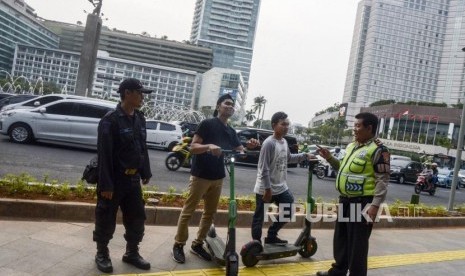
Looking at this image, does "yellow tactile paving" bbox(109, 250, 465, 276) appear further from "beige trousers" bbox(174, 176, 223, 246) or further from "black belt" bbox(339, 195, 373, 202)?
"black belt" bbox(339, 195, 373, 202)

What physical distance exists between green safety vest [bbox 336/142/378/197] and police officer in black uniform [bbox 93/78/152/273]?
211cm

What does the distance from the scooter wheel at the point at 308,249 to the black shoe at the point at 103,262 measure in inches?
93.9

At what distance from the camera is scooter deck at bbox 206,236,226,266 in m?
4.23

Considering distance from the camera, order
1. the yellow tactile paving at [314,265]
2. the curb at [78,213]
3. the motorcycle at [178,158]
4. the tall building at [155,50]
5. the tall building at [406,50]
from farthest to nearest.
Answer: the tall building at [155,50] → the tall building at [406,50] → the motorcycle at [178,158] → the curb at [78,213] → the yellow tactile paving at [314,265]

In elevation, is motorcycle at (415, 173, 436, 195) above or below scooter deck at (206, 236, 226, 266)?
above

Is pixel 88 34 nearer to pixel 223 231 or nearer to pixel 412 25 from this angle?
pixel 223 231

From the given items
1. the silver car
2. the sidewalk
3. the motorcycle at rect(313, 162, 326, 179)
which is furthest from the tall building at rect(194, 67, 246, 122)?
the sidewalk

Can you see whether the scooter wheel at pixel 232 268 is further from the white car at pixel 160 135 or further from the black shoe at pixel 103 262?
the white car at pixel 160 135

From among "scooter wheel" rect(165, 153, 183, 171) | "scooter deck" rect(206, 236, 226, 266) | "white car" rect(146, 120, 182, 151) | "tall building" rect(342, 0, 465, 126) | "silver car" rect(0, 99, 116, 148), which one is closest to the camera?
"scooter deck" rect(206, 236, 226, 266)

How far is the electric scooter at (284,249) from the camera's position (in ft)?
14.4

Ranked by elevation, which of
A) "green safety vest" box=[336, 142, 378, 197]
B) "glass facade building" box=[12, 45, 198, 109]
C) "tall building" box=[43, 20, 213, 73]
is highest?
"tall building" box=[43, 20, 213, 73]

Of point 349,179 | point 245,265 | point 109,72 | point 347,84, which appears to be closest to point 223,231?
point 245,265

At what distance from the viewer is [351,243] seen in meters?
4.14

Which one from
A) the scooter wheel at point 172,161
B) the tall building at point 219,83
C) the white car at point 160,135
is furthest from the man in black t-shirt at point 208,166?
the tall building at point 219,83
